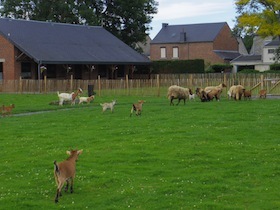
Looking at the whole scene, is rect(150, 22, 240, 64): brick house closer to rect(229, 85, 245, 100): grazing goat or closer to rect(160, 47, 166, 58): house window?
rect(160, 47, 166, 58): house window

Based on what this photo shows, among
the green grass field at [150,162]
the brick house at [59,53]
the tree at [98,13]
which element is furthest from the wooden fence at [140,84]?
the tree at [98,13]

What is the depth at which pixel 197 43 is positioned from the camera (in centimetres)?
7750

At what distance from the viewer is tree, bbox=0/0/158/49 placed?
64750 millimetres

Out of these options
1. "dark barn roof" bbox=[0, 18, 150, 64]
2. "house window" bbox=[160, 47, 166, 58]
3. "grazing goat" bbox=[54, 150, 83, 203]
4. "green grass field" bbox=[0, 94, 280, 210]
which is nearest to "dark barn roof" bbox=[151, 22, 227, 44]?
"house window" bbox=[160, 47, 166, 58]

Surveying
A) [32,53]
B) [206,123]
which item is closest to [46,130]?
[206,123]

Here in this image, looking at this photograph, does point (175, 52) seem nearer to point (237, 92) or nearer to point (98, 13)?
point (98, 13)

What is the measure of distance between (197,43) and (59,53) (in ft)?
110

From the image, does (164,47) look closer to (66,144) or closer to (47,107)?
(47,107)

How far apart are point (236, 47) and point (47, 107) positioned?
187 ft

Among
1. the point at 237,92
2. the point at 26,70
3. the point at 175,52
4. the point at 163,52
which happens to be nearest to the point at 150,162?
the point at 237,92

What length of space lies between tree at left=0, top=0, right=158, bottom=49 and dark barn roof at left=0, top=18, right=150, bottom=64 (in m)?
6.81

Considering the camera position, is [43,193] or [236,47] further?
[236,47]

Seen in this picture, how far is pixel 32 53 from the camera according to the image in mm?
45031

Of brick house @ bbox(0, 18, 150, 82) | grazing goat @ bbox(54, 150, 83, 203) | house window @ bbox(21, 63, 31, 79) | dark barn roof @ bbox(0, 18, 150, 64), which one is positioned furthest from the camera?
house window @ bbox(21, 63, 31, 79)
